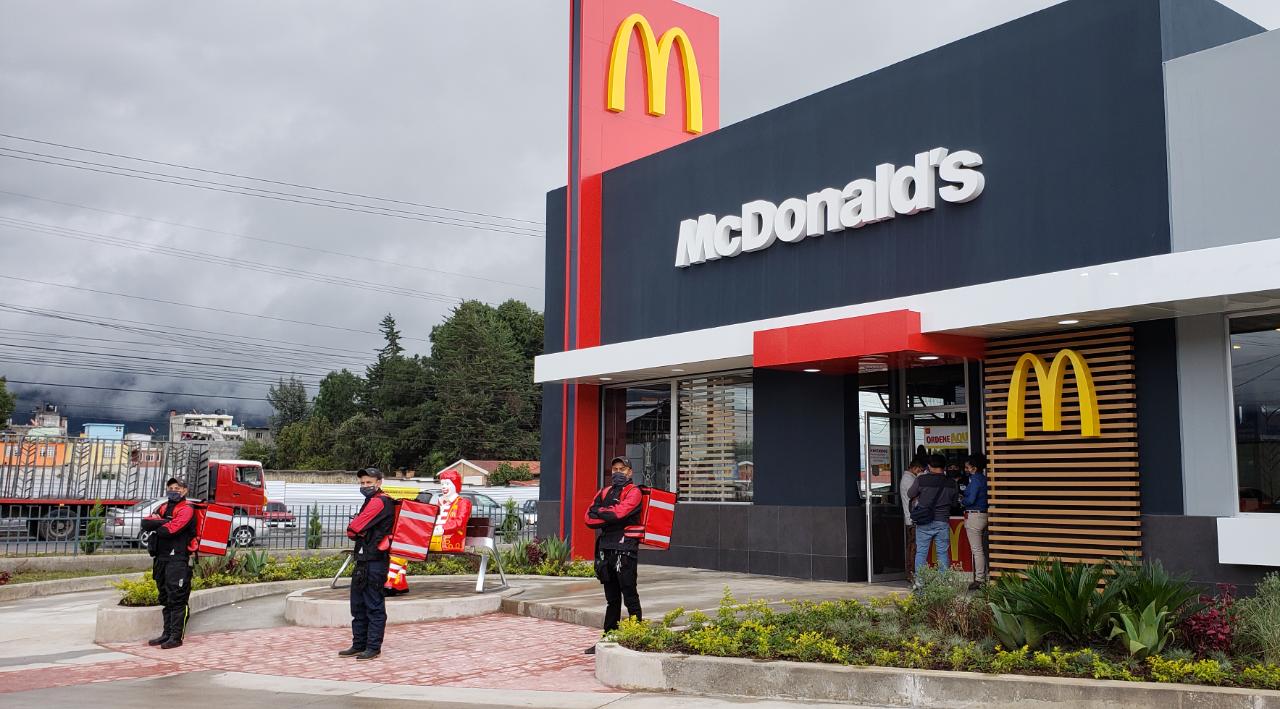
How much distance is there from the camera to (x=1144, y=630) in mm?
7773

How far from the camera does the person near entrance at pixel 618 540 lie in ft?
33.9

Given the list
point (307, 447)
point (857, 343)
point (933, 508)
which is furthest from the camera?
point (307, 447)

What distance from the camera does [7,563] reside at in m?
20.3

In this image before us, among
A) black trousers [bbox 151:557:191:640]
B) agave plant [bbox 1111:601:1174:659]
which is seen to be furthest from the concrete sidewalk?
agave plant [bbox 1111:601:1174:659]

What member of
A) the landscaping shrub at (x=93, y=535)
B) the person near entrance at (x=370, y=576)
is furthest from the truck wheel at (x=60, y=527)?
the person near entrance at (x=370, y=576)

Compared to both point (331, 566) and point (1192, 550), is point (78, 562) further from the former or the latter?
point (1192, 550)

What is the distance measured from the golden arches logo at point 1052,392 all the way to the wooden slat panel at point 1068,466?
94 mm

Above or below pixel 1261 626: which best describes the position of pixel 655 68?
above

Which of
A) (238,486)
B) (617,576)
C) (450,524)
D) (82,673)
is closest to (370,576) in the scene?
(617,576)

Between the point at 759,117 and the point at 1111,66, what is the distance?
5877 millimetres

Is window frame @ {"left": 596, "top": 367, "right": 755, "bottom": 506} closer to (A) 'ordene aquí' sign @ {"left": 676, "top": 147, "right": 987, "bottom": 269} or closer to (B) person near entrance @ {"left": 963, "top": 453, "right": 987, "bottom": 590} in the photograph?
(A) 'ordene aquí' sign @ {"left": 676, "top": 147, "right": 987, "bottom": 269}

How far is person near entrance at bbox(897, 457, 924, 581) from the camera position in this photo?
14.5m

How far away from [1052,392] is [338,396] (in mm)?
97231

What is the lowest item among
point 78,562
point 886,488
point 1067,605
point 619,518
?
point 78,562
